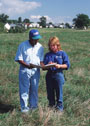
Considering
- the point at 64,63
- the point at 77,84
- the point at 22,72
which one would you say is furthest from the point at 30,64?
the point at 77,84

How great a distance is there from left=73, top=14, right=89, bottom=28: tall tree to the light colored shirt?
127182 millimetres

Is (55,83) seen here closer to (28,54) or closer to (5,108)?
(28,54)

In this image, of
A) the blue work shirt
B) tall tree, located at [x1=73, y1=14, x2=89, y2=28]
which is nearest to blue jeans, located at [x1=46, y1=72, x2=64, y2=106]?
the blue work shirt

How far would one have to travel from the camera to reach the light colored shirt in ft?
14.5

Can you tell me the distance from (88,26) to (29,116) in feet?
436

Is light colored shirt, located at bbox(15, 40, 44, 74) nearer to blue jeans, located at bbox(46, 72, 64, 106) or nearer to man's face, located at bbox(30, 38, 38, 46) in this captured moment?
man's face, located at bbox(30, 38, 38, 46)

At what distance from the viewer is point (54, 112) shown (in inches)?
183

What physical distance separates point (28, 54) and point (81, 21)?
5052 inches

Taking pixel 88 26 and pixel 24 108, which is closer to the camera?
pixel 24 108

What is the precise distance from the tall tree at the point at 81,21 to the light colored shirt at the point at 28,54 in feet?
417

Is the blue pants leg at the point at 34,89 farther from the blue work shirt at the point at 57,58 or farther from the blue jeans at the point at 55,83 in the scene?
the blue work shirt at the point at 57,58

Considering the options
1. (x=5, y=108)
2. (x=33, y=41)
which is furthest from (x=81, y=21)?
(x=33, y=41)

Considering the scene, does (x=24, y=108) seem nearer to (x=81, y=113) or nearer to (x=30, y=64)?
(x=30, y=64)

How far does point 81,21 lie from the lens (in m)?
129
